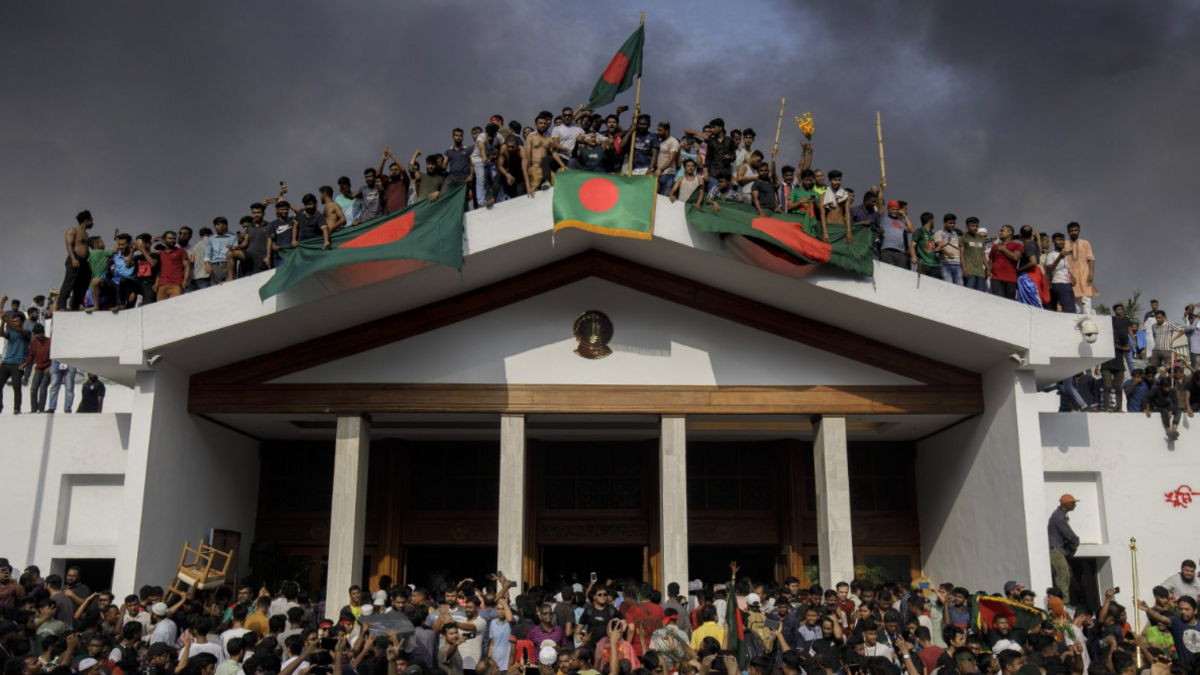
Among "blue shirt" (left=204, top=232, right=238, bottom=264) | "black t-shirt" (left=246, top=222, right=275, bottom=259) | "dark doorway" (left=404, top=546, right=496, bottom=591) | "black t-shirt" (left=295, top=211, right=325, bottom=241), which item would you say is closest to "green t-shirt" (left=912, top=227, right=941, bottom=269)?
"black t-shirt" (left=295, top=211, right=325, bottom=241)

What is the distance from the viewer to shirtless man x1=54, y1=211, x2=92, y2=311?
1243 cm

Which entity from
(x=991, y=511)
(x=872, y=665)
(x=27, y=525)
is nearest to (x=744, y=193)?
(x=991, y=511)

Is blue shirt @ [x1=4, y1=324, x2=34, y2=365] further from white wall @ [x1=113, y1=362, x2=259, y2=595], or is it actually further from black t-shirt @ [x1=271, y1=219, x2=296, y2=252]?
black t-shirt @ [x1=271, y1=219, x2=296, y2=252]

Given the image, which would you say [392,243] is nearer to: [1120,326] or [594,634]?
[594,634]

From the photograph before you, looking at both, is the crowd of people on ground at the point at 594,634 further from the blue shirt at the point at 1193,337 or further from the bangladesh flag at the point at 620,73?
the bangladesh flag at the point at 620,73

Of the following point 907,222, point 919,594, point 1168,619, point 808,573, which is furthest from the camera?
point 808,573

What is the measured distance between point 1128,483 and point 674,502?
19.9 feet

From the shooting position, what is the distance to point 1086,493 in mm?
13734

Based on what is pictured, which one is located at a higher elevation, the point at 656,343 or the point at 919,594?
the point at 656,343

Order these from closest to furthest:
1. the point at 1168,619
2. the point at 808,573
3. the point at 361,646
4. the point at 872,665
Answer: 1. the point at 872,665
2. the point at 361,646
3. the point at 1168,619
4. the point at 808,573

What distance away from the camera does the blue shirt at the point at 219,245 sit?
41.4 feet

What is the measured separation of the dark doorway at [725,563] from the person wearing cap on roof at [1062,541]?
18.0 feet

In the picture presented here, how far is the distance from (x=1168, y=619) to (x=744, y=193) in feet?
21.4

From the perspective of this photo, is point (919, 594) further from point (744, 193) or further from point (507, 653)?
point (744, 193)
